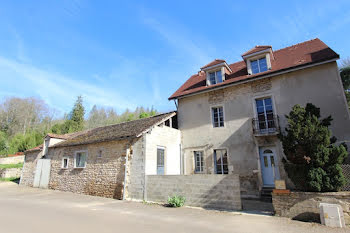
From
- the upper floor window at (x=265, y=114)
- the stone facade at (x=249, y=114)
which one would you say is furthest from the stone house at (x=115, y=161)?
the upper floor window at (x=265, y=114)

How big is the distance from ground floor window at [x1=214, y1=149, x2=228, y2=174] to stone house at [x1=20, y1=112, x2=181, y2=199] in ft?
8.18

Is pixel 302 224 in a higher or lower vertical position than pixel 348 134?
lower

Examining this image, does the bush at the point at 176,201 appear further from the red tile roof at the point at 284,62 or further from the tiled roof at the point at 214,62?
the tiled roof at the point at 214,62

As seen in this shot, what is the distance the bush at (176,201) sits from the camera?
25.7 feet

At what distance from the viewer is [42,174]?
1422cm

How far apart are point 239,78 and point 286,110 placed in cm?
323

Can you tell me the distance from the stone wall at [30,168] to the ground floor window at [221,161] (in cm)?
1416

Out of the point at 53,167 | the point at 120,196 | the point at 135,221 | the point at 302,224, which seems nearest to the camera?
the point at 302,224

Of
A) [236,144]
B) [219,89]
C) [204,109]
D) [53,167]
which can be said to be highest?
[219,89]

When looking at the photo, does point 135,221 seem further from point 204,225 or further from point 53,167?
point 53,167

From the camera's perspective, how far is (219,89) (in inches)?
471

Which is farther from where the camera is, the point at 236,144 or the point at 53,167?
the point at 53,167

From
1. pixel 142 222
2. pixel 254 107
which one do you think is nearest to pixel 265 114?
pixel 254 107

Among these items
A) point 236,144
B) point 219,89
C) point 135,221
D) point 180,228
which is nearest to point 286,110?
point 236,144
